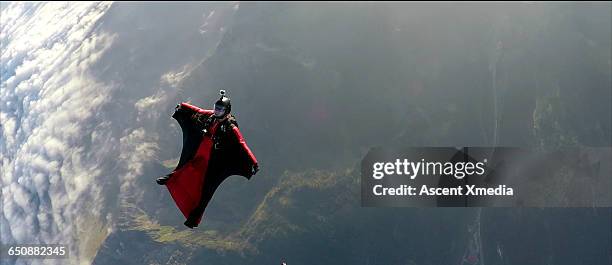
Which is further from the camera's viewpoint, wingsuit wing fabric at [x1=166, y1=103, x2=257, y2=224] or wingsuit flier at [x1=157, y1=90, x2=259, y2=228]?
wingsuit wing fabric at [x1=166, y1=103, x2=257, y2=224]

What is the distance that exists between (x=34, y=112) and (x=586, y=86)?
203 feet

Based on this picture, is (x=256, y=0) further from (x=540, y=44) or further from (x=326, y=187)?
(x=540, y=44)

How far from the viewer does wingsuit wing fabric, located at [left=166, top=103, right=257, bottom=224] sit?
53.9 feet

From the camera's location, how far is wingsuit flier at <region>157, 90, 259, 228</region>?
1633cm

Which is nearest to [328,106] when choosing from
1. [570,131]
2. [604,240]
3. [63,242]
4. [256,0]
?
[256,0]

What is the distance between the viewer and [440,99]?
73625 mm

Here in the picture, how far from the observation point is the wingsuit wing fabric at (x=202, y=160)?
16438mm

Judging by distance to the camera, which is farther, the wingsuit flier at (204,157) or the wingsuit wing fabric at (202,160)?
the wingsuit wing fabric at (202,160)

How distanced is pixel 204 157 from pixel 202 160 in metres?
0.14

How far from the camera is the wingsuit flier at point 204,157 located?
1633 centimetres

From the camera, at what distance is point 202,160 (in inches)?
676

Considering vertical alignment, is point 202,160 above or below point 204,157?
below

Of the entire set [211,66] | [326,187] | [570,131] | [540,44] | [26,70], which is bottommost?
[326,187]

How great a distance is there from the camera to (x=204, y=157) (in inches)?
673
